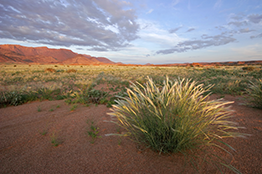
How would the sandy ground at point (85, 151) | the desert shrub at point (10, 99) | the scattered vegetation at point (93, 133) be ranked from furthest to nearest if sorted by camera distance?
the desert shrub at point (10, 99) → the scattered vegetation at point (93, 133) → the sandy ground at point (85, 151)

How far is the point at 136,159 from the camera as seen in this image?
194 cm

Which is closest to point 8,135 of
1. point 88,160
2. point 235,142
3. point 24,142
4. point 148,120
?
point 24,142

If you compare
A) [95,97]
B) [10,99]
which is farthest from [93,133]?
[10,99]

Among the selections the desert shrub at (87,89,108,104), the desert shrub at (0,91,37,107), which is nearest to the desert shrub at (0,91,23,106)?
the desert shrub at (0,91,37,107)

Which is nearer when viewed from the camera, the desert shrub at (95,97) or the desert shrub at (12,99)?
the desert shrub at (12,99)

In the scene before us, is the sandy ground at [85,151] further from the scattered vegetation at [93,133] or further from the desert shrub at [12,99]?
the desert shrub at [12,99]

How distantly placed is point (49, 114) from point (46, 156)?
203cm

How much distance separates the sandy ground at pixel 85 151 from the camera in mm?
1774

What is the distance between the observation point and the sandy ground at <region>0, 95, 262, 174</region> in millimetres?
1774

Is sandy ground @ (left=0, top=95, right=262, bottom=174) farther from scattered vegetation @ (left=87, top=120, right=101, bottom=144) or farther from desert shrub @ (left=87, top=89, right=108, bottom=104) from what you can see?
desert shrub @ (left=87, top=89, right=108, bottom=104)

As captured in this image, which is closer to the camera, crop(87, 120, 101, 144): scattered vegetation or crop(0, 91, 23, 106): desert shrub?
crop(87, 120, 101, 144): scattered vegetation

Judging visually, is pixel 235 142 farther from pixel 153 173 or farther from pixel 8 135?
pixel 8 135

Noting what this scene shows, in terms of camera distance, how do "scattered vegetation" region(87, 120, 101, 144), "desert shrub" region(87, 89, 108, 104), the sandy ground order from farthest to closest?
"desert shrub" region(87, 89, 108, 104)
"scattered vegetation" region(87, 120, 101, 144)
the sandy ground

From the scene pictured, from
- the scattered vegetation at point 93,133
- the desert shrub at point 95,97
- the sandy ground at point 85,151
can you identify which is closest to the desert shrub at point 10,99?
the sandy ground at point 85,151
